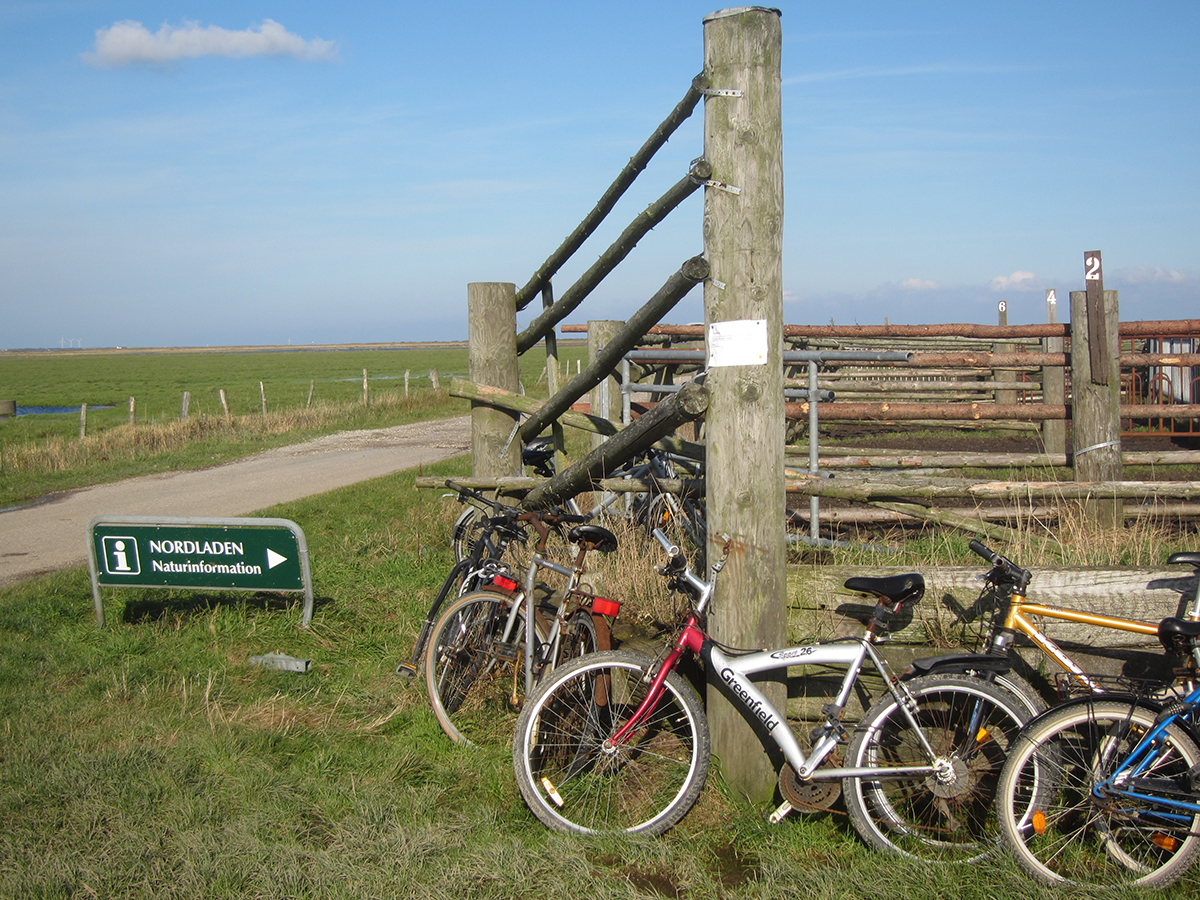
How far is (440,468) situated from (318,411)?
11.7 metres

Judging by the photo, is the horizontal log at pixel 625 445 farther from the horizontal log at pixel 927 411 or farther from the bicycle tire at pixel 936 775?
the horizontal log at pixel 927 411

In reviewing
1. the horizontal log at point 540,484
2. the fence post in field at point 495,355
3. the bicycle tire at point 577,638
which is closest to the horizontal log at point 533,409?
the fence post in field at point 495,355

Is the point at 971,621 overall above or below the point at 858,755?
above

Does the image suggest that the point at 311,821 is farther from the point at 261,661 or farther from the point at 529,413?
the point at 529,413

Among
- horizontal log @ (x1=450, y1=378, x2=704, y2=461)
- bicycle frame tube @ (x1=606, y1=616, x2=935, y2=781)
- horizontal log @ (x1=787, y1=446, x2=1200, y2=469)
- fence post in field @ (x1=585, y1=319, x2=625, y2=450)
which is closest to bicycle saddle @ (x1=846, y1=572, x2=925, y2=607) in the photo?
bicycle frame tube @ (x1=606, y1=616, x2=935, y2=781)

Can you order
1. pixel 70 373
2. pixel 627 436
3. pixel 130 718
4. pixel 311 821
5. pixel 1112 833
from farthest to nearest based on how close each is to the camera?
pixel 70 373
pixel 130 718
pixel 627 436
pixel 311 821
pixel 1112 833

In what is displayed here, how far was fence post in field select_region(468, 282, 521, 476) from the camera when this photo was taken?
219 inches

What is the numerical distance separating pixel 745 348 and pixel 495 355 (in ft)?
8.12

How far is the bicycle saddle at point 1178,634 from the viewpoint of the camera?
292 centimetres

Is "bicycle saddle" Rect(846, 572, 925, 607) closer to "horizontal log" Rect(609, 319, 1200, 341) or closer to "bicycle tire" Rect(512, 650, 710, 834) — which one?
"bicycle tire" Rect(512, 650, 710, 834)

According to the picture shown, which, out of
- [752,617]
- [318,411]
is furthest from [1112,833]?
[318,411]

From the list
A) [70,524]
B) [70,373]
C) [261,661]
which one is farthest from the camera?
[70,373]

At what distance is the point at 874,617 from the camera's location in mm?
3299

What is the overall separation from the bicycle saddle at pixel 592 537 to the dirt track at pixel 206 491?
16.5 feet
